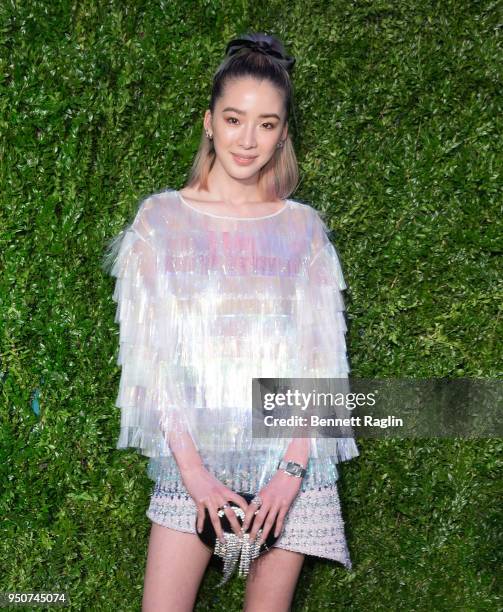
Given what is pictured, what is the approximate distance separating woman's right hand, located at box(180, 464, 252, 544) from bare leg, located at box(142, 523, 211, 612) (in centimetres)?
10

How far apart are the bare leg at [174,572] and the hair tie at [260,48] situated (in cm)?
143

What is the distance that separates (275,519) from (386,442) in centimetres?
72

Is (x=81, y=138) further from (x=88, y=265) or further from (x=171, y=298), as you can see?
(x=171, y=298)

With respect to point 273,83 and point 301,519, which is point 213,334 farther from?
point 273,83

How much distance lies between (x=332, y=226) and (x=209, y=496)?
1071 mm

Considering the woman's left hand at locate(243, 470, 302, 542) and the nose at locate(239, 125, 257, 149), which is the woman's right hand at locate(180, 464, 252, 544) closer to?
the woman's left hand at locate(243, 470, 302, 542)

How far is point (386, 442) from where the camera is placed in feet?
9.23

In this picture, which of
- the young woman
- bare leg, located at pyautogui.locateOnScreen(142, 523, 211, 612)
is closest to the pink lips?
the young woman

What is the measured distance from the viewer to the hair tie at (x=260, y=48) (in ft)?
7.62

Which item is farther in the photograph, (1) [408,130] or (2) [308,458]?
(1) [408,130]

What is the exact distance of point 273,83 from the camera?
229 cm

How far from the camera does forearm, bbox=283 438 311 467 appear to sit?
7.52 ft

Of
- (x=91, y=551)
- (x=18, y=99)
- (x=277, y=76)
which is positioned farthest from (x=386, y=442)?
(x=18, y=99)

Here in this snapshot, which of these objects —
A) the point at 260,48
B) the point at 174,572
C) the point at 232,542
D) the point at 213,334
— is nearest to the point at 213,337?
the point at 213,334
